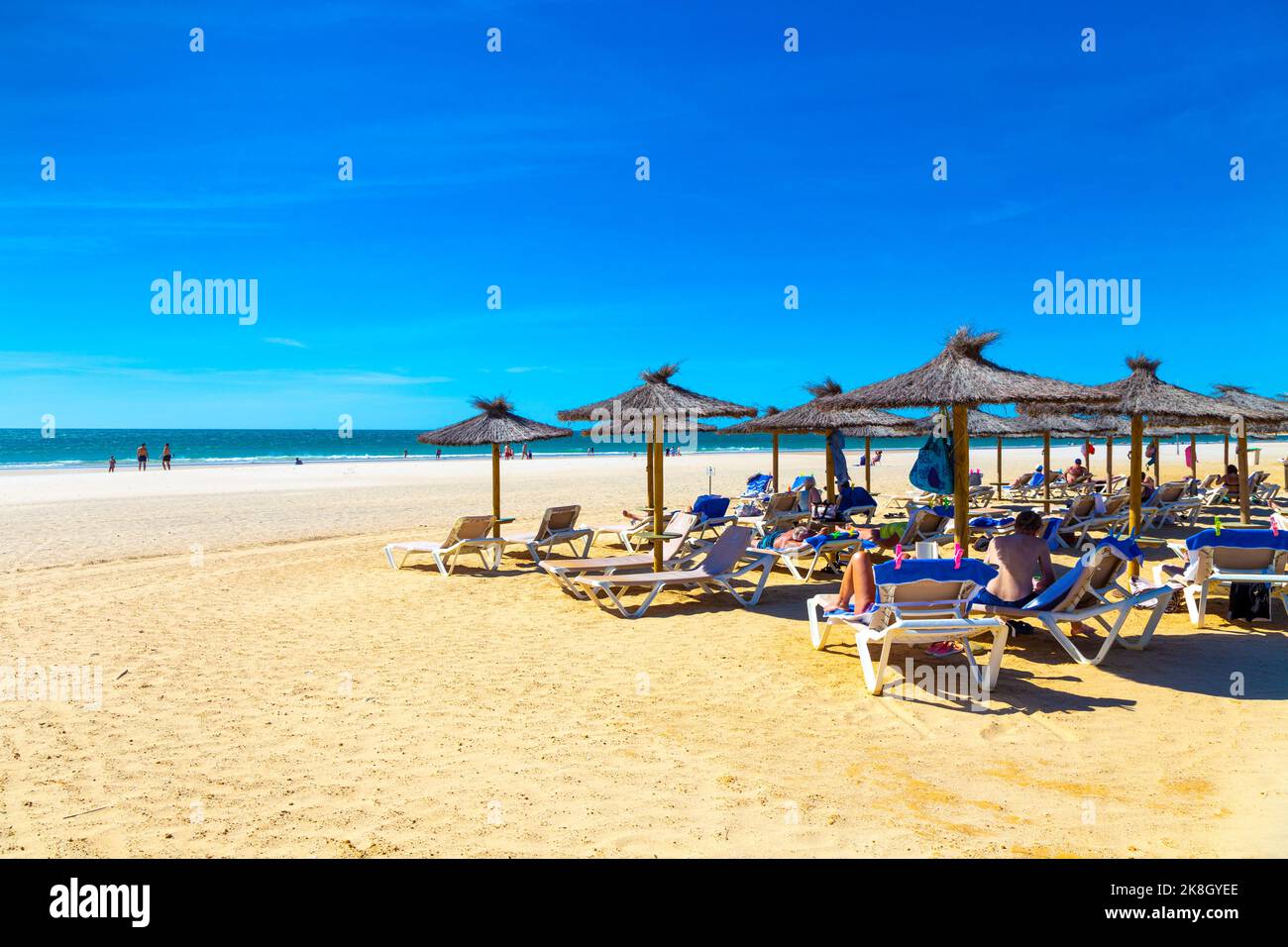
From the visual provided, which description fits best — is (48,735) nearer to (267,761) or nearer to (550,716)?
(267,761)

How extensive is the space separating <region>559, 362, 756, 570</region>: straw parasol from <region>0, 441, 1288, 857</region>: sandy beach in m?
1.98

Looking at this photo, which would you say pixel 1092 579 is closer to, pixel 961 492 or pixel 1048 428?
pixel 961 492

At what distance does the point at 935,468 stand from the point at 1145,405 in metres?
2.50

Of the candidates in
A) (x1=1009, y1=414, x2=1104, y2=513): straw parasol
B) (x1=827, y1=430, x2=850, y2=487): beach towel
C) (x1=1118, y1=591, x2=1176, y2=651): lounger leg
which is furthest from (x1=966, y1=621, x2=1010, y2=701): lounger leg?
(x1=1009, y1=414, x2=1104, y2=513): straw parasol

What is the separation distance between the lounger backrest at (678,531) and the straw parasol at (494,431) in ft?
5.95

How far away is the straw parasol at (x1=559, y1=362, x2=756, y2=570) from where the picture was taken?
8.85m

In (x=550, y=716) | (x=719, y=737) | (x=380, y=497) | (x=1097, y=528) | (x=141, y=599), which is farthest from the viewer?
(x=380, y=497)

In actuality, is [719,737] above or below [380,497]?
below

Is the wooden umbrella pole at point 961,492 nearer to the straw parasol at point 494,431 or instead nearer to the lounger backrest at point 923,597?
the lounger backrest at point 923,597
